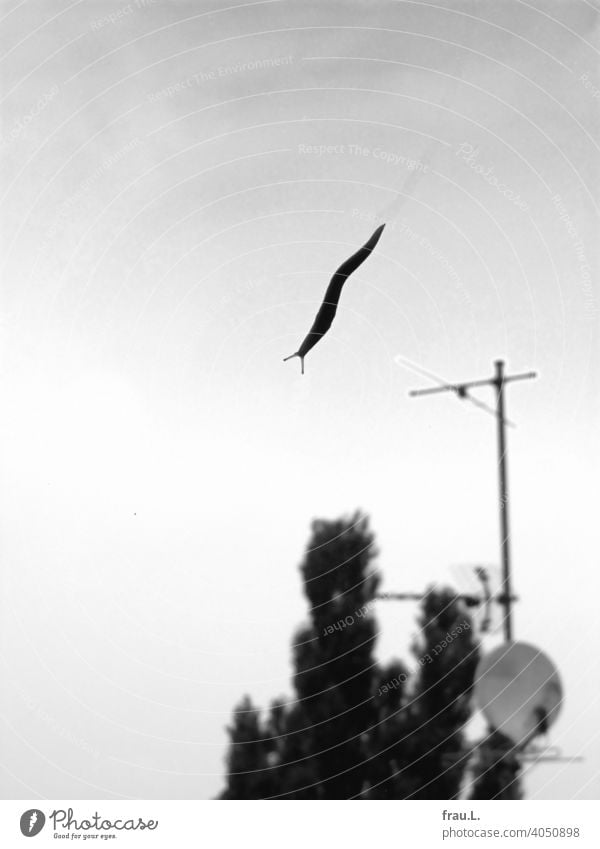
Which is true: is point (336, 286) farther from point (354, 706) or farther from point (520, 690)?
point (354, 706)

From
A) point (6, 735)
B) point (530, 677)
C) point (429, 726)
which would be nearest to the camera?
point (6, 735)

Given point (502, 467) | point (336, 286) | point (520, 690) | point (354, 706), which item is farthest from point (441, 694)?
point (336, 286)

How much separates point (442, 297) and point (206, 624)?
1.10 metres

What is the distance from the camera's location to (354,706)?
14.9 feet

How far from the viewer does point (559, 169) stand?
2.68 metres

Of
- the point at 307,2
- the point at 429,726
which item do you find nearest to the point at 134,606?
the point at 307,2

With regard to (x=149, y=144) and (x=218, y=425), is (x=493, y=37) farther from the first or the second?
(x=218, y=425)

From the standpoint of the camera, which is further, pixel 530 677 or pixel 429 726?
pixel 429 726

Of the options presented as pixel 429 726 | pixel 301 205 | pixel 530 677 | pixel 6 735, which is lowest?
pixel 6 735
